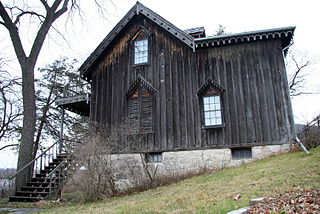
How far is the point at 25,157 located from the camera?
49.2 ft

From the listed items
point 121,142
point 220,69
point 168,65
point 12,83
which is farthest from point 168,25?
point 12,83

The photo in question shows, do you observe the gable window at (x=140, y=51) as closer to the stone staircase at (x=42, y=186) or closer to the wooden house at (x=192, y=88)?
the wooden house at (x=192, y=88)

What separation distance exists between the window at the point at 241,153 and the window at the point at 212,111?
1.50 m

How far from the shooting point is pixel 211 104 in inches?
555

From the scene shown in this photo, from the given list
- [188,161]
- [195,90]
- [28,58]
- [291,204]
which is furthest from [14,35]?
[291,204]

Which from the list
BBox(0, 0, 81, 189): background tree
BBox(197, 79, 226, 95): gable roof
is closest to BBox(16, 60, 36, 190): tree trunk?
BBox(0, 0, 81, 189): background tree

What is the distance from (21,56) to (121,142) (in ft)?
25.3

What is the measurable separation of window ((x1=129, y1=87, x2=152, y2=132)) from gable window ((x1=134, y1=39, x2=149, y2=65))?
1.70 meters

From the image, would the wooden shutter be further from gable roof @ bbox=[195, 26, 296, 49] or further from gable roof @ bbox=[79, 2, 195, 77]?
gable roof @ bbox=[195, 26, 296, 49]

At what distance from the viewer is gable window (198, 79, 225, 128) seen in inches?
546

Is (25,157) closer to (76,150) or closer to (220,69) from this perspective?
(76,150)

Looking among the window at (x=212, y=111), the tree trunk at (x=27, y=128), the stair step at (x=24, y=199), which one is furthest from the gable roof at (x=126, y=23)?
the stair step at (x=24, y=199)

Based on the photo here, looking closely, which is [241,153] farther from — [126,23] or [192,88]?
[126,23]

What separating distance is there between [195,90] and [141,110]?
120 inches
